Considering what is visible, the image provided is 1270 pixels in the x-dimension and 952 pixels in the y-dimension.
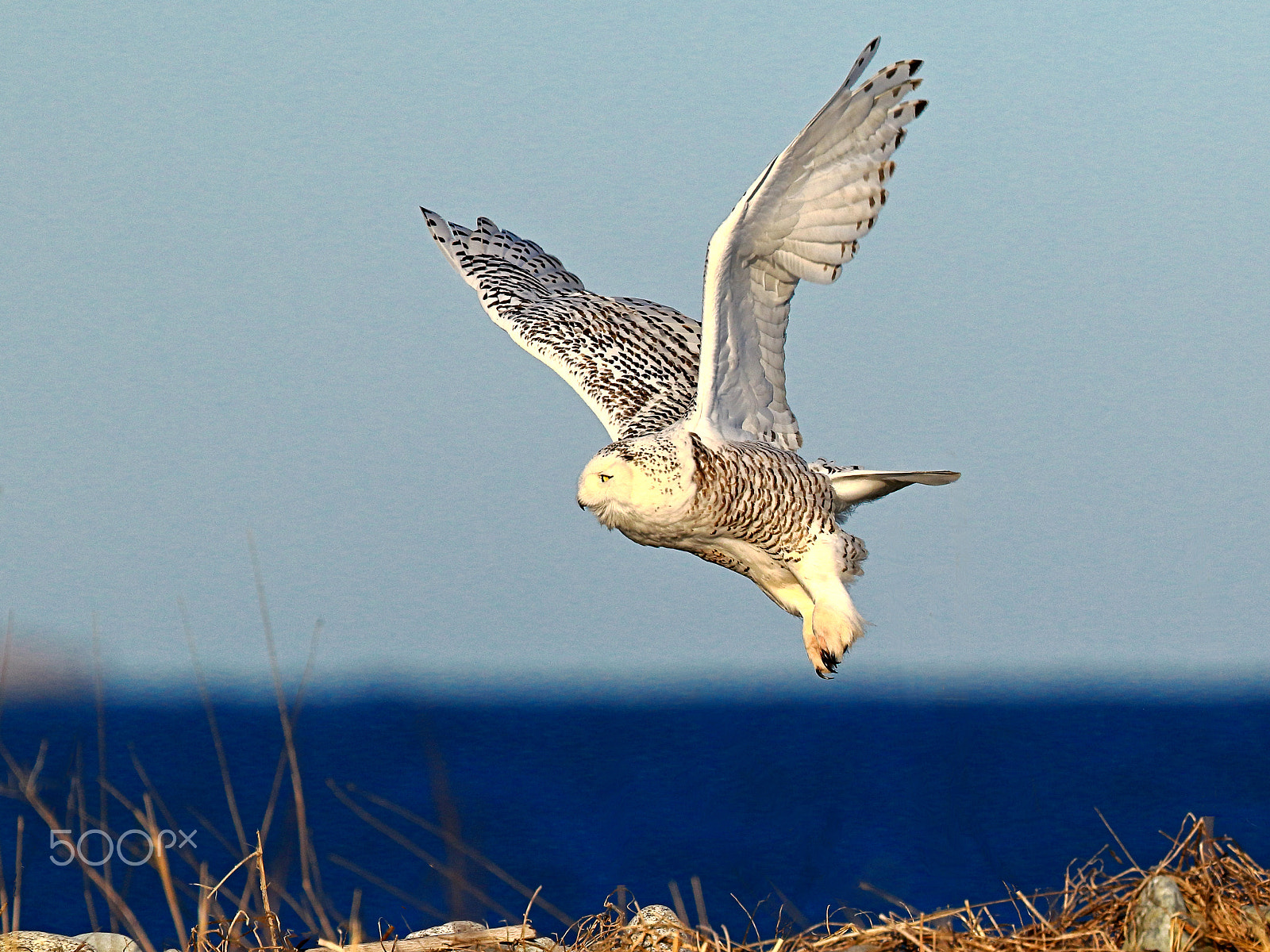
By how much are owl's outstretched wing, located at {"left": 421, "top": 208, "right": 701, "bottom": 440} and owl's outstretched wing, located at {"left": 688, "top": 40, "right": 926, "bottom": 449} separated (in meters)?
0.35

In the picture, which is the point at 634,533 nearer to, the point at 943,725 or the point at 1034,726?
the point at 943,725

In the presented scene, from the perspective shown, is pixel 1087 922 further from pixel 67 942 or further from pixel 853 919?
pixel 67 942

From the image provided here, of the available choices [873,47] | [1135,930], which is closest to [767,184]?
[873,47]

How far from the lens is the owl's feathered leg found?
4.54m

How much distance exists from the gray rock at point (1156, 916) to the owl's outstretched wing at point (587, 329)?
8.63ft

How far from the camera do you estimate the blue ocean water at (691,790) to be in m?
33.1

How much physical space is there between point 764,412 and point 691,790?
48.7m

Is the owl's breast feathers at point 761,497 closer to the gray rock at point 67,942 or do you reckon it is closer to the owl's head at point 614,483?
the owl's head at point 614,483

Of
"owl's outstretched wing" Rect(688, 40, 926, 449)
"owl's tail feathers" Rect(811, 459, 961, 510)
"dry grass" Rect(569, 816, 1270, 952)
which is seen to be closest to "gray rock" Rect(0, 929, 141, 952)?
"dry grass" Rect(569, 816, 1270, 952)

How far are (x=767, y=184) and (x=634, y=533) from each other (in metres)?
1.26

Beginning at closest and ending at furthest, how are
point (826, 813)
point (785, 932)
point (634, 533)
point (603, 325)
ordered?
1. point (826, 813)
2. point (785, 932)
3. point (634, 533)
4. point (603, 325)

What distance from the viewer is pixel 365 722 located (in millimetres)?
58156

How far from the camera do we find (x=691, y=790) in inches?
2042

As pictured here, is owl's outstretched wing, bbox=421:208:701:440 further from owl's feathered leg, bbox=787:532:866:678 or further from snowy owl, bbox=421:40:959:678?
owl's feathered leg, bbox=787:532:866:678
